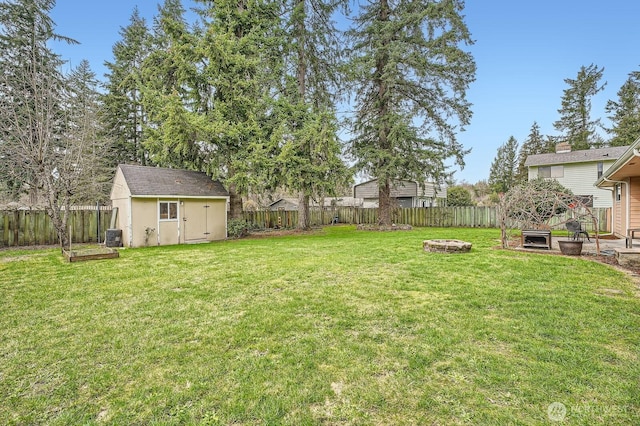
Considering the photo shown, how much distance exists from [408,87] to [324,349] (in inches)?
616

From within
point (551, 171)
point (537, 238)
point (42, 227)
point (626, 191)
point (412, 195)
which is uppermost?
point (551, 171)

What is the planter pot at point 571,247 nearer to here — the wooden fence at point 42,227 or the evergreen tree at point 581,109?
the wooden fence at point 42,227

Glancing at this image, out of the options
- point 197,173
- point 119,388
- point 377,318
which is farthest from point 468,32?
point 119,388

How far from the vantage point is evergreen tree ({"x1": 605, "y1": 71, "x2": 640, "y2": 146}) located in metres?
23.6

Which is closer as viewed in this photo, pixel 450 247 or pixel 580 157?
pixel 450 247

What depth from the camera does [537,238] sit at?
29.7ft

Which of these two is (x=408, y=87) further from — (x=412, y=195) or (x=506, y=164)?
(x=506, y=164)

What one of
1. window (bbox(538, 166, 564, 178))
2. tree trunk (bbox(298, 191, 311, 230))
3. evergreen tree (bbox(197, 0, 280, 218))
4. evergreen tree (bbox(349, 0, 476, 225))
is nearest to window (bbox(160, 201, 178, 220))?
evergreen tree (bbox(197, 0, 280, 218))

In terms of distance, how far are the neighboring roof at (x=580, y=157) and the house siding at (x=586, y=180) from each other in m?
0.40

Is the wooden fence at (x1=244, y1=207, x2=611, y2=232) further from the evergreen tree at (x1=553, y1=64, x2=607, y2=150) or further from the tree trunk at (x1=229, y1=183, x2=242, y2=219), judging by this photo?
the evergreen tree at (x1=553, y1=64, x2=607, y2=150)

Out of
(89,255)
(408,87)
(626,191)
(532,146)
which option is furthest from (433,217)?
(532,146)

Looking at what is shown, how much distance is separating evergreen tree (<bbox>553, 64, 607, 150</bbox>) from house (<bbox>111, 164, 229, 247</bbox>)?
34092 mm

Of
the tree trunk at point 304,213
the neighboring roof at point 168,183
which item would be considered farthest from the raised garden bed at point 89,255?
the tree trunk at point 304,213

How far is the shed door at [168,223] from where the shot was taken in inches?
460
